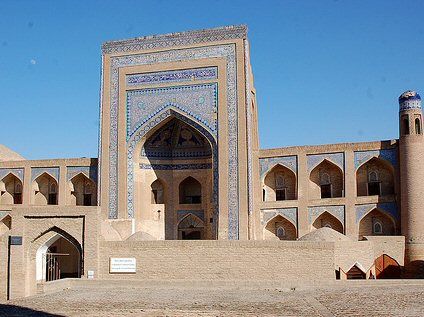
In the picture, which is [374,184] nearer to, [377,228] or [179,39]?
[377,228]

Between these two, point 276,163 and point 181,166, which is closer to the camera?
point 276,163

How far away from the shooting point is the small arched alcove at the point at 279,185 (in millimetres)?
19984

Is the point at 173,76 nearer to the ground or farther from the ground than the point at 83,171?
farther from the ground

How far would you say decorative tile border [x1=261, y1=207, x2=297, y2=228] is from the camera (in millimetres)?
19250

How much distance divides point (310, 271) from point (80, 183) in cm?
1147

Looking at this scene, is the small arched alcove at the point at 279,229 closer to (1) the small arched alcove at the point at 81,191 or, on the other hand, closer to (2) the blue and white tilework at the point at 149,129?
(2) the blue and white tilework at the point at 149,129

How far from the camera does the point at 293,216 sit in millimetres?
19266

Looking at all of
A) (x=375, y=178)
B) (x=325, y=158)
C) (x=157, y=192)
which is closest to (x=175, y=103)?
(x=157, y=192)

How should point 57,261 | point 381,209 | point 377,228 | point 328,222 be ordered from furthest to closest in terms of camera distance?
1. point 328,222
2. point 57,261
3. point 377,228
4. point 381,209

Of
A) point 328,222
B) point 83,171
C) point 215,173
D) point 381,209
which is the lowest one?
point 328,222

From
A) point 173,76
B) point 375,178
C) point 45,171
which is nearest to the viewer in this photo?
point 375,178

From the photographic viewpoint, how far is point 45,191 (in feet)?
73.5

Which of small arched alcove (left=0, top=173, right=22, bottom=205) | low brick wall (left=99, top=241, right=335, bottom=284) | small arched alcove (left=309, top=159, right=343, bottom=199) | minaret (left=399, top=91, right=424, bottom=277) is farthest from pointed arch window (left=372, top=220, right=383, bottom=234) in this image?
small arched alcove (left=0, top=173, right=22, bottom=205)

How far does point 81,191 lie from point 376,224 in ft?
36.2
